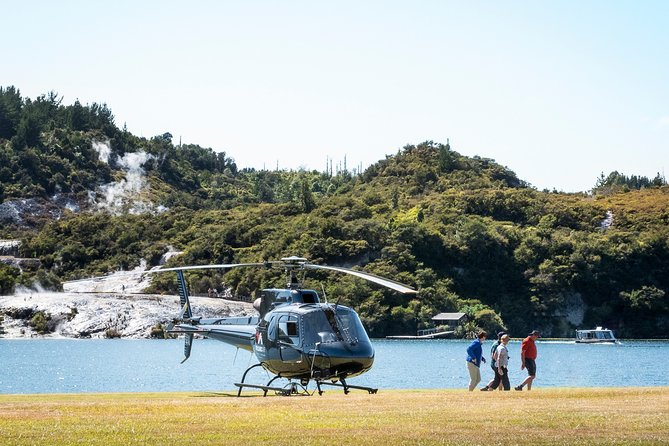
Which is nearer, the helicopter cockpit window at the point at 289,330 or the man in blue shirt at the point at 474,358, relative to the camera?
the helicopter cockpit window at the point at 289,330

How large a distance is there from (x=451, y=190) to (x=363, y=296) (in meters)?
60.6

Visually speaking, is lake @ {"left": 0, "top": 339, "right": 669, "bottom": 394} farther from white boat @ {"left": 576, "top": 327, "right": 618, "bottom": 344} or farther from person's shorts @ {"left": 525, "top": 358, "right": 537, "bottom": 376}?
person's shorts @ {"left": 525, "top": 358, "right": 537, "bottom": 376}

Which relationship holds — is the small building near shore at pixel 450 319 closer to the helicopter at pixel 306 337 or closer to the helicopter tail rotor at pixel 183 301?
the helicopter tail rotor at pixel 183 301

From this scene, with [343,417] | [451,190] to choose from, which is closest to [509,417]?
[343,417]

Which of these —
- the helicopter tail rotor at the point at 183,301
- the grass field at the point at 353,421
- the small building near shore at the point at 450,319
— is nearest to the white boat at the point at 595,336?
the small building near shore at the point at 450,319

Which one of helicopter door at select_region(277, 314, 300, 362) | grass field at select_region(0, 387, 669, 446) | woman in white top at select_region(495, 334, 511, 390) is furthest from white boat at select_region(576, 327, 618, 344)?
grass field at select_region(0, 387, 669, 446)

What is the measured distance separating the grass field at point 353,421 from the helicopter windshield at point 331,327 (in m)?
1.97

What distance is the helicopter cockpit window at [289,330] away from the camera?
1151 inches

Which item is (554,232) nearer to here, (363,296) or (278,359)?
(363,296)

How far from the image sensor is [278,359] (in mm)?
29969

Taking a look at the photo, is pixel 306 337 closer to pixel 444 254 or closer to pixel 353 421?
pixel 353 421

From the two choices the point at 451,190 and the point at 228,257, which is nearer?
the point at 228,257

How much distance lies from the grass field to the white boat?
10036 cm

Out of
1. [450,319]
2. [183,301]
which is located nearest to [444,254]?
[450,319]
